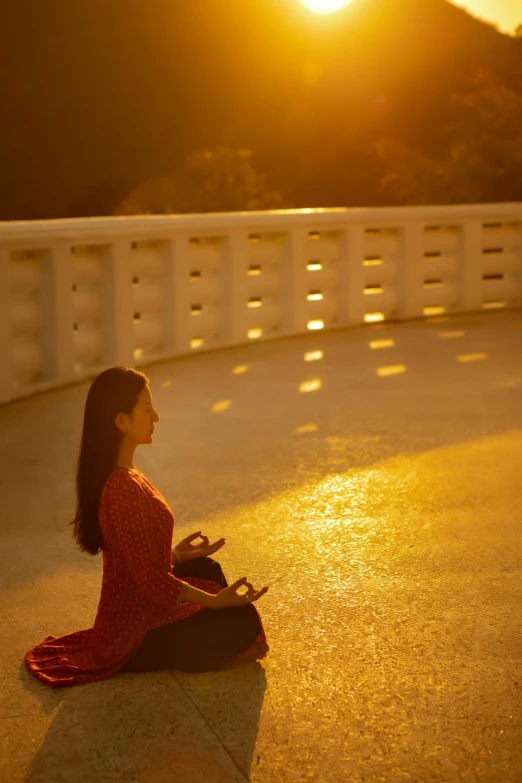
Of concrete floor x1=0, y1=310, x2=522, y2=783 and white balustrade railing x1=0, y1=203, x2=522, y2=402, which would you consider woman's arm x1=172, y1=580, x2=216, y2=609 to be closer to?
concrete floor x1=0, y1=310, x2=522, y2=783

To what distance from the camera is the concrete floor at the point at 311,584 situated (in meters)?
3.15

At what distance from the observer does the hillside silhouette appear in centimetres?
3895

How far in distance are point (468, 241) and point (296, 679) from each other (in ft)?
31.9

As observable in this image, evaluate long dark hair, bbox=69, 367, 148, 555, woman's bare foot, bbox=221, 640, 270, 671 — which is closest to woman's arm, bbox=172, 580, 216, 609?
woman's bare foot, bbox=221, 640, 270, 671

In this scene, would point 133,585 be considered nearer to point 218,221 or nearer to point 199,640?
point 199,640

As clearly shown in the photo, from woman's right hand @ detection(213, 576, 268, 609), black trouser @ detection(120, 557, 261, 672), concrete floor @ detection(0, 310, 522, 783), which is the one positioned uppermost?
woman's right hand @ detection(213, 576, 268, 609)

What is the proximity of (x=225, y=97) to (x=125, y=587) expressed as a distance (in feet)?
166

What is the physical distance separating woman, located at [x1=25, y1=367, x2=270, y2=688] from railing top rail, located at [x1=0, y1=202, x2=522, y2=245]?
4.68 meters

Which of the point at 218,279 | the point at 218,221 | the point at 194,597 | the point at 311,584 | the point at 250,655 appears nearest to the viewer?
the point at 194,597

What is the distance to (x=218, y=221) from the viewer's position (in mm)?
10461

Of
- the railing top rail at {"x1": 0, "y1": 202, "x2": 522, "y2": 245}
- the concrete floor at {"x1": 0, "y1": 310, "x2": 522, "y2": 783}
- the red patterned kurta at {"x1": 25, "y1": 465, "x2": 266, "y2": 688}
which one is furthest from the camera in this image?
the railing top rail at {"x1": 0, "y1": 202, "x2": 522, "y2": 245}

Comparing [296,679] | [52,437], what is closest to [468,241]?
[52,437]

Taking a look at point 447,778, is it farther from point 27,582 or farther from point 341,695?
point 27,582

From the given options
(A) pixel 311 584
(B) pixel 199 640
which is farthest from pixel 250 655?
(A) pixel 311 584
